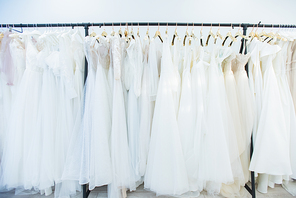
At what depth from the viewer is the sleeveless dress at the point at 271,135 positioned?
1.03m

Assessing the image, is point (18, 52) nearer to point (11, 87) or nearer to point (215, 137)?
point (11, 87)

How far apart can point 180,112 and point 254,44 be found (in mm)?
885

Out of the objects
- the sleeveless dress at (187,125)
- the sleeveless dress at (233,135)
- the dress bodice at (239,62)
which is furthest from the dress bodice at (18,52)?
the dress bodice at (239,62)

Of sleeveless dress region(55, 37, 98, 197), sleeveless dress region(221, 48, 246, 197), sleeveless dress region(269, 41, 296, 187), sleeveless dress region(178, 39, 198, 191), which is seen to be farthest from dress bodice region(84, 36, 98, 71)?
sleeveless dress region(269, 41, 296, 187)

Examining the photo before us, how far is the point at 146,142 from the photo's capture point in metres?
1.12

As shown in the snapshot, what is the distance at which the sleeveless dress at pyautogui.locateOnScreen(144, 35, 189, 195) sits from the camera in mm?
1012

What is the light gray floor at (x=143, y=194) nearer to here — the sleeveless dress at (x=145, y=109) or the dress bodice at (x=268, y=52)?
the sleeveless dress at (x=145, y=109)

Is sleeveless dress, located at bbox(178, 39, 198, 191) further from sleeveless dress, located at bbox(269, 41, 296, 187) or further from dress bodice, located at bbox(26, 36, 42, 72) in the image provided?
dress bodice, located at bbox(26, 36, 42, 72)
